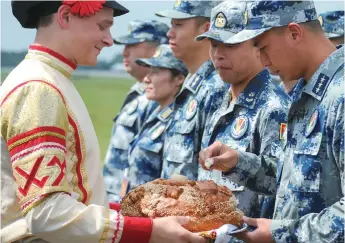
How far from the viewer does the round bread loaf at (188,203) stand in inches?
140

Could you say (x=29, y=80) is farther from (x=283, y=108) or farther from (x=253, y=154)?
(x=283, y=108)

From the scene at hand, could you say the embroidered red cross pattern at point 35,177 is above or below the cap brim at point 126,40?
below

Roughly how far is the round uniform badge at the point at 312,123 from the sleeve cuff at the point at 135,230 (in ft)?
2.76

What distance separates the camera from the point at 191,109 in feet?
18.7

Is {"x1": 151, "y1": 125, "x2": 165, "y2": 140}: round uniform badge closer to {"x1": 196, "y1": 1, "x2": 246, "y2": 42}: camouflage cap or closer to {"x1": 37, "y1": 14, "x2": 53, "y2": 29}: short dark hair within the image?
{"x1": 196, "y1": 1, "x2": 246, "y2": 42}: camouflage cap

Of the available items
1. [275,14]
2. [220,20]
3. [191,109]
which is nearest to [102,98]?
[191,109]

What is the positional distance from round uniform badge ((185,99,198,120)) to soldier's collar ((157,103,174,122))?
0.88 meters

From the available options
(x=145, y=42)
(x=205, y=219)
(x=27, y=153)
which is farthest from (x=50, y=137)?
(x=145, y=42)

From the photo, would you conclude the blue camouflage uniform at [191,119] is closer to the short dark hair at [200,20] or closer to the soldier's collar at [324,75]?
the short dark hair at [200,20]

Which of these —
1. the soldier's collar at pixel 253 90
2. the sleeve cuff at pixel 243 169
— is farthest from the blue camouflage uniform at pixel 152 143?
the sleeve cuff at pixel 243 169

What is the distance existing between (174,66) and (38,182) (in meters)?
3.74

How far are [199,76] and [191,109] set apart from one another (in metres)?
0.28

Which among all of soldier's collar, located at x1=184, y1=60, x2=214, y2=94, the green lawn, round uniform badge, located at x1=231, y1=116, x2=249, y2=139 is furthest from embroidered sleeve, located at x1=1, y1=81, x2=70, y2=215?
the green lawn

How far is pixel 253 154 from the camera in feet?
14.5
